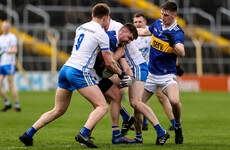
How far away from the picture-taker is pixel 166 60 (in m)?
8.38

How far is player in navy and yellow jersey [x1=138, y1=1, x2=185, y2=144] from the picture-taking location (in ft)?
26.4

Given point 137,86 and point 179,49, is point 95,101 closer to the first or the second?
point 137,86

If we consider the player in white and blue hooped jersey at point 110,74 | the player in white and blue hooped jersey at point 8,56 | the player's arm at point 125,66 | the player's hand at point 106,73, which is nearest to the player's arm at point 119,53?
the player in white and blue hooped jersey at point 110,74

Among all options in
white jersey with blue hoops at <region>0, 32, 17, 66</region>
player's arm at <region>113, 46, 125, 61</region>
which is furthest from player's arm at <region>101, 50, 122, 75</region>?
white jersey with blue hoops at <region>0, 32, 17, 66</region>

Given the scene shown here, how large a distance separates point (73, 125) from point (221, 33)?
20744 millimetres

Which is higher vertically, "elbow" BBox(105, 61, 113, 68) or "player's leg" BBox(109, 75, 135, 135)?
"elbow" BBox(105, 61, 113, 68)

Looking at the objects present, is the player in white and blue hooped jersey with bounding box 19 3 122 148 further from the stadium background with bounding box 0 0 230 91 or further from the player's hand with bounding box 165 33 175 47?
the stadium background with bounding box 0 0 230 91

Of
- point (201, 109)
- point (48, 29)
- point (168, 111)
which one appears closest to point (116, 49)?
point (168, 111)

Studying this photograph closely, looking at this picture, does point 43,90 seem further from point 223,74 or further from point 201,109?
point 201,109

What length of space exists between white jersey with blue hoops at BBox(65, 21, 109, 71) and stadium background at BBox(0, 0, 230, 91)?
1824cm

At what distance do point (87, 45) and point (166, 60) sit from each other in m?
1.96

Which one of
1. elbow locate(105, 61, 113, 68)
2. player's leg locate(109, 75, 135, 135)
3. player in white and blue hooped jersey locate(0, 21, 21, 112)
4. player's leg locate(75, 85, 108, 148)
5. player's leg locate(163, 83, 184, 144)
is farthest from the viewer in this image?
player in white and blue hooped jersey locate(0, 21, 21, 112)

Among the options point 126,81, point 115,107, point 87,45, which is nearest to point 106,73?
point 126,81

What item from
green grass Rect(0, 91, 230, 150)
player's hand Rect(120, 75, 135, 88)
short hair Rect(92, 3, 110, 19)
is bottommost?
green grass Rect(0, 91, 230, 150)
